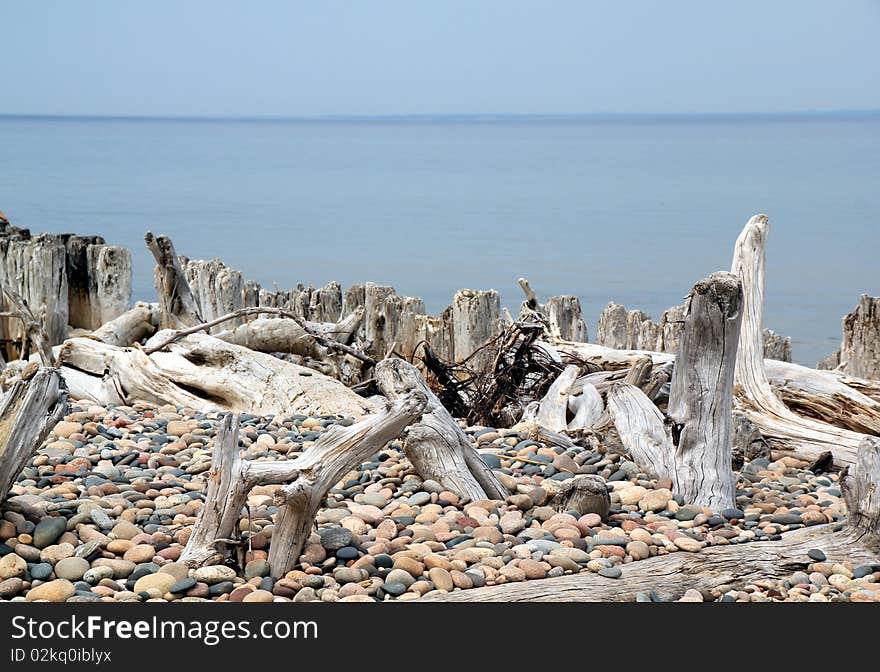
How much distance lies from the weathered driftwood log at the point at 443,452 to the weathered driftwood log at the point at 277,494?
2.09 ft

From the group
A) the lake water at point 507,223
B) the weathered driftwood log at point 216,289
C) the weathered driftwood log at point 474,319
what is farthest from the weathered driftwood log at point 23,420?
the lake water at point 507,223

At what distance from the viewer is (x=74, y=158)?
151ft

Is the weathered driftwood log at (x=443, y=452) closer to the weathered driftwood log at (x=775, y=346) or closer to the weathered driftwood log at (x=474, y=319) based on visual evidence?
the weathered driftwood log at (x=474, y=319)

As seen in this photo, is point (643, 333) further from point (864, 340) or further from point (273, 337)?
point (273, 337)

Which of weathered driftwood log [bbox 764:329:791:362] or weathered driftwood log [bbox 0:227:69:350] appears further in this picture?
weathered driftwood log [bbox 0:227:69:350]

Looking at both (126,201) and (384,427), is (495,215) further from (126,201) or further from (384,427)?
(384,427)

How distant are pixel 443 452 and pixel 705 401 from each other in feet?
3.60

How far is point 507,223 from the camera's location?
2264 centimetres

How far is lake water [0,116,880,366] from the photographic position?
15.6 metres

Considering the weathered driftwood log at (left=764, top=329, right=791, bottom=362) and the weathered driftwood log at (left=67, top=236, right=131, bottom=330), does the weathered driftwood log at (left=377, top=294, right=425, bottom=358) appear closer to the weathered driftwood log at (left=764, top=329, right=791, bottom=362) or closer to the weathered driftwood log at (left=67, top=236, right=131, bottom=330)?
the weathered driftwood log at (left=67, top=236, right=131, bottom=330)

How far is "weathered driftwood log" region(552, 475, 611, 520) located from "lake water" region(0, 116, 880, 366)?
8351mm

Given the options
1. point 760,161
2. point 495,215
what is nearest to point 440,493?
point 495,215

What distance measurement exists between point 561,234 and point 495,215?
377 centimetres

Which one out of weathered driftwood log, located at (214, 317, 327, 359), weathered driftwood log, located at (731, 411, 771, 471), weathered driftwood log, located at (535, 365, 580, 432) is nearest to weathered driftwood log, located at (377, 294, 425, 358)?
weathered driftwood log, located at (214, 317, 327, 359)
